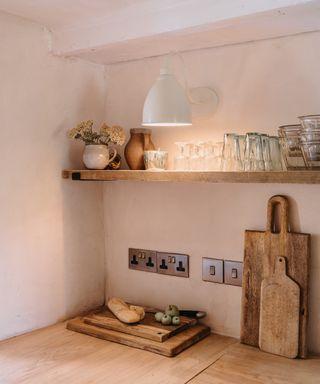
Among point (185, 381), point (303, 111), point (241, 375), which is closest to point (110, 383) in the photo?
point (185, 381)

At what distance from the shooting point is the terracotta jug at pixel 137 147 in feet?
5.80

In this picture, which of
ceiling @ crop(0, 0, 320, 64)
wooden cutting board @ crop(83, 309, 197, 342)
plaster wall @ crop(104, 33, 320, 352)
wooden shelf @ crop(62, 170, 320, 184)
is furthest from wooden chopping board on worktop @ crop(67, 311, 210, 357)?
ceiling @ crop(0, 0, 320, 64)

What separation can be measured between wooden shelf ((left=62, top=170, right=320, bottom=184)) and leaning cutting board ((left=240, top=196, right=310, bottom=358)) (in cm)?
20

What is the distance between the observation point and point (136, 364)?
1.43 metres

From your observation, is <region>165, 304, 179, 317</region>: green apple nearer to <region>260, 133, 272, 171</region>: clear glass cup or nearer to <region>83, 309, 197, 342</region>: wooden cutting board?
<region>83, 309, 197, 342</region>: wooden cutting board

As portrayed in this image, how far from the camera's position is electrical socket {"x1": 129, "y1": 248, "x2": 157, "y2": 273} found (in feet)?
6.11

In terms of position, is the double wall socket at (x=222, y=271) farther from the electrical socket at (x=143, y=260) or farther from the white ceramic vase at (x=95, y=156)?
the white ceramic vase at (x=95, y=156)

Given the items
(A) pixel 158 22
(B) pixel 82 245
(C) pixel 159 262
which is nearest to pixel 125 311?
(C) pixel 159 262

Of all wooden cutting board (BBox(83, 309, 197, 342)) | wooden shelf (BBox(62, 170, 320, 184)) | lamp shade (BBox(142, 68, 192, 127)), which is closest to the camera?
wooden shelf (BBox(62, 170, 320, 184))

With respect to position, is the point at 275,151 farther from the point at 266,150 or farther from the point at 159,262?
the point at 159,262

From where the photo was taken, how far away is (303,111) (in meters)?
1.51

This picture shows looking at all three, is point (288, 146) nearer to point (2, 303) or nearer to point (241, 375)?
point (241, 375)

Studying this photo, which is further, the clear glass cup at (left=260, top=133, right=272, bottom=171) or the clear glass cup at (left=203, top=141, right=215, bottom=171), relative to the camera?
the clear glass cup at (left=203, top=141, right=215, bottom=171)

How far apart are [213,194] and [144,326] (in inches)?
20.6
